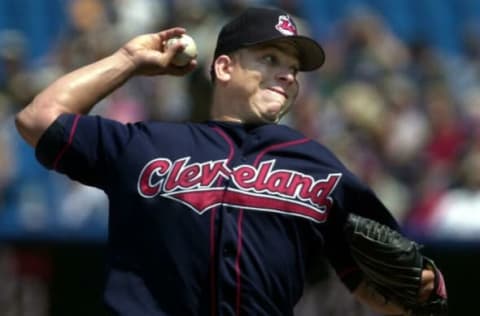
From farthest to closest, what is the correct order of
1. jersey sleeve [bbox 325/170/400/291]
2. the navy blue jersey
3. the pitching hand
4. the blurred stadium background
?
the blurred stadium background → the pitching hand → jersey sleeve [bbox 325/170/400/291] → the navy blue jersey

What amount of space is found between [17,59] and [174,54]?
5.80 m

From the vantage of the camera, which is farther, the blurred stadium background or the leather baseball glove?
the blurred stadium background

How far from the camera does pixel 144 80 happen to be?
29.3ft

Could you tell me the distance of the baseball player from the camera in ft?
11.9

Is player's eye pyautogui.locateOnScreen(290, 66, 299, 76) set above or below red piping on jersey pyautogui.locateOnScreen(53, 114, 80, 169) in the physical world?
above

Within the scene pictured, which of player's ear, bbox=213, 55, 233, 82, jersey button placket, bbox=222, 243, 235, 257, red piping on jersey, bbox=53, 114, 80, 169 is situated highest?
player's ear, bbox=213, 55, 233, 82

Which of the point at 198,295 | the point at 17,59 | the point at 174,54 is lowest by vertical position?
the point at 17,59

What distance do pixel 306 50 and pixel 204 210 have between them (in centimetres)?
61

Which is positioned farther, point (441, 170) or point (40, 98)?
point (441, 170)

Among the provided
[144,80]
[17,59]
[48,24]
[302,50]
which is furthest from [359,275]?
[48,24]

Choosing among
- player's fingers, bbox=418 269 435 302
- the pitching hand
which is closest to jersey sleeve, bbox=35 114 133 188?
the pitching hand

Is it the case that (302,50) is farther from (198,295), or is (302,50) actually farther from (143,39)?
(198,295)

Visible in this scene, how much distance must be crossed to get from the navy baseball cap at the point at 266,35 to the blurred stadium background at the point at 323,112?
230 centimetres

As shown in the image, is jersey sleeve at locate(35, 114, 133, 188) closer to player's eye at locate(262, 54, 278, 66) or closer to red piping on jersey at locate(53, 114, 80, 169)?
red piping on jersey at locate(53, 114, 80, 169)
